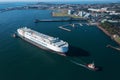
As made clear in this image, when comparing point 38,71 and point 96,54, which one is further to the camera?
point 96,54

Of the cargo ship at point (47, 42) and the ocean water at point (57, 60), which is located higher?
the cargo ship at point (47, 42)

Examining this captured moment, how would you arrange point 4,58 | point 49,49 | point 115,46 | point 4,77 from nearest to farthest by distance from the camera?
point 4,77 < point 4,58 < point 49,49 < point 115,46

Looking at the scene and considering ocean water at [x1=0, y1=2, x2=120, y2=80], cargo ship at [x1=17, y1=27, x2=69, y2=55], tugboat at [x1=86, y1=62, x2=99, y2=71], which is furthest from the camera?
cargo ship at [x1=17, y1=27, x2=69, y2=55]

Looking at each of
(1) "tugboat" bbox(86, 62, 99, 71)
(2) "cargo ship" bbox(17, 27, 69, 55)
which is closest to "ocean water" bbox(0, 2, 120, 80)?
(1) "tugboat" bbox(86, 62, 99, 71)

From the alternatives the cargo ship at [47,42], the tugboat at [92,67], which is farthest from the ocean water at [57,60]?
the cargo ship at [47,42]

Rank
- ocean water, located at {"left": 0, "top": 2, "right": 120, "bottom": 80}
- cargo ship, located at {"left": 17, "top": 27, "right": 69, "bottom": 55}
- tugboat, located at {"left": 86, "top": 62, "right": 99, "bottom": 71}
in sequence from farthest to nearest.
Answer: cargo ship, located at {"left": 17, "top": 27, "right": 69, "bottom": 55}, tugboat, located at {"left": 86, "top": 62, "right": 99, "bottom": 71}, ocean water, located at {"left": 0, "top": 2, "right": 120, "bottom": 80}

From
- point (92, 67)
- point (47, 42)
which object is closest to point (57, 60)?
point (47, 42)

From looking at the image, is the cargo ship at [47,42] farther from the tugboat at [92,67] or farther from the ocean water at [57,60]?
the tugboat at [92,67]

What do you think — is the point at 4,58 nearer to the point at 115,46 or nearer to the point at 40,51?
the point at 40,51

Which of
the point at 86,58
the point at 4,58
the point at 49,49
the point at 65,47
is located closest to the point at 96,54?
the point at 86,58

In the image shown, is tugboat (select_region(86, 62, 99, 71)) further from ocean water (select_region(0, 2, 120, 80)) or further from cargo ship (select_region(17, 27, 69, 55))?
cargo ship (select_region(17, 27, 69, 55))

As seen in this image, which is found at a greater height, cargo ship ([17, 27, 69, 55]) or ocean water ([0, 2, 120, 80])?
cargo ship ([17, 27, 69, 55])
